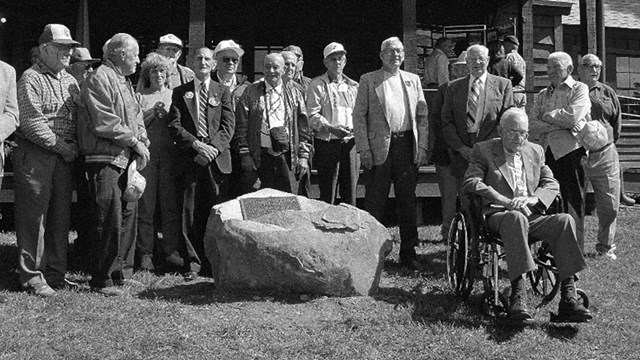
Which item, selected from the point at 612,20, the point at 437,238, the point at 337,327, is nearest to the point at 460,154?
the point at 437,238

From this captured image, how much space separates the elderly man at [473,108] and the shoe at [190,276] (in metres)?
2.48

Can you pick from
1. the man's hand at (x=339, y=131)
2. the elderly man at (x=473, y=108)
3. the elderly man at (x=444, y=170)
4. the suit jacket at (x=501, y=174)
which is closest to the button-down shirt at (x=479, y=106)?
the elderly man at (x=473, y=108)

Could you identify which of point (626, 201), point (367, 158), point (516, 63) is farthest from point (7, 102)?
point (626, 201)

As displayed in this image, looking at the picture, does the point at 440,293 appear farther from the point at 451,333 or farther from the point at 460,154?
the point at 460,154

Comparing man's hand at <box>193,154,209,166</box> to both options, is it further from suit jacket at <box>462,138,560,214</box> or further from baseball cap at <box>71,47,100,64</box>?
suit jacket at <box>462,138,560,214</box>

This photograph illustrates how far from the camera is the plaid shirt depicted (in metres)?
6.59

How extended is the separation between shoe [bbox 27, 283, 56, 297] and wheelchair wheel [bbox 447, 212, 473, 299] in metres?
3.01

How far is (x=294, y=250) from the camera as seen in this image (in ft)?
21.4

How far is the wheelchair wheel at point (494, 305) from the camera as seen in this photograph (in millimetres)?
6285

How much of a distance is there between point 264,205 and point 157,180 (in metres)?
1.27

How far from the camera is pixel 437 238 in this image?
31.2 feet

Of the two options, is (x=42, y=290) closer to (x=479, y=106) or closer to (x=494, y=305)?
(x=494, y=305)

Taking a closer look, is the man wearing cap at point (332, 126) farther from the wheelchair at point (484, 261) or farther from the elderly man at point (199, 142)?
the wheelchair at point (484, 261)

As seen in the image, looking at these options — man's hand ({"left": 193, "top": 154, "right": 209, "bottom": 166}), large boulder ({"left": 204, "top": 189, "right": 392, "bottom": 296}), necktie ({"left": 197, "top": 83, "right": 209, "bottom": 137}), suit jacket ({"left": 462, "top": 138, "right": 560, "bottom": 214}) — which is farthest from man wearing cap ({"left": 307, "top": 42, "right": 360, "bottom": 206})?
suit jacket ({"left": 462, "top": 138, "right": 560, "bottom": 214})
